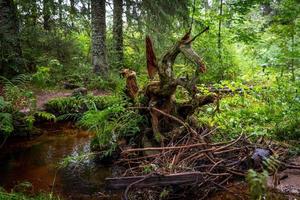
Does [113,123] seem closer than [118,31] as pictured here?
Yes

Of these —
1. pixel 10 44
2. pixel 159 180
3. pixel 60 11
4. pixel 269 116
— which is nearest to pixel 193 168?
pixel 159 180

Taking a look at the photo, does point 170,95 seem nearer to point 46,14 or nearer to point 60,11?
point 60,11

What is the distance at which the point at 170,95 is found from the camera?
568 cm

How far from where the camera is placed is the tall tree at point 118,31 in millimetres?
13000

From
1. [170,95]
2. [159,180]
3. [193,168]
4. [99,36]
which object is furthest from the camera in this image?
[99,36]

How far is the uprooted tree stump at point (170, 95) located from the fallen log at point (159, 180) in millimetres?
1120

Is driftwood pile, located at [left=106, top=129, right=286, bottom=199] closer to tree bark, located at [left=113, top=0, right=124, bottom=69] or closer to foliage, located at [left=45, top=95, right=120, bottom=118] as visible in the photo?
foliage, located at [left=45, top=95, right=120, bottom=118]

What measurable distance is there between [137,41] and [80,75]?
2.87 m

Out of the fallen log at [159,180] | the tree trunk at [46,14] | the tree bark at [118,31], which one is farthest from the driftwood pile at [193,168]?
the tree bark at [118,31]

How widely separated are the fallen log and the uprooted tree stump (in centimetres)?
112

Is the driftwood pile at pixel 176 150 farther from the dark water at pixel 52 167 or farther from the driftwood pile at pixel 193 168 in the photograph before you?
the dark water at pixel 52 167

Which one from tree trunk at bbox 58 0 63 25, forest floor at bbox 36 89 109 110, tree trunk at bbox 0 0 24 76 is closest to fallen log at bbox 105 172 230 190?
forest floor at bbox 36 89 109 110

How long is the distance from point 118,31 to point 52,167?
855 centimetres

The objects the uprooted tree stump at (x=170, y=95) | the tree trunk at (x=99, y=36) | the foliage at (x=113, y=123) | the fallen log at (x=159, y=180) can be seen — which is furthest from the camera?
the tree trunk at (x=99, y=36)
